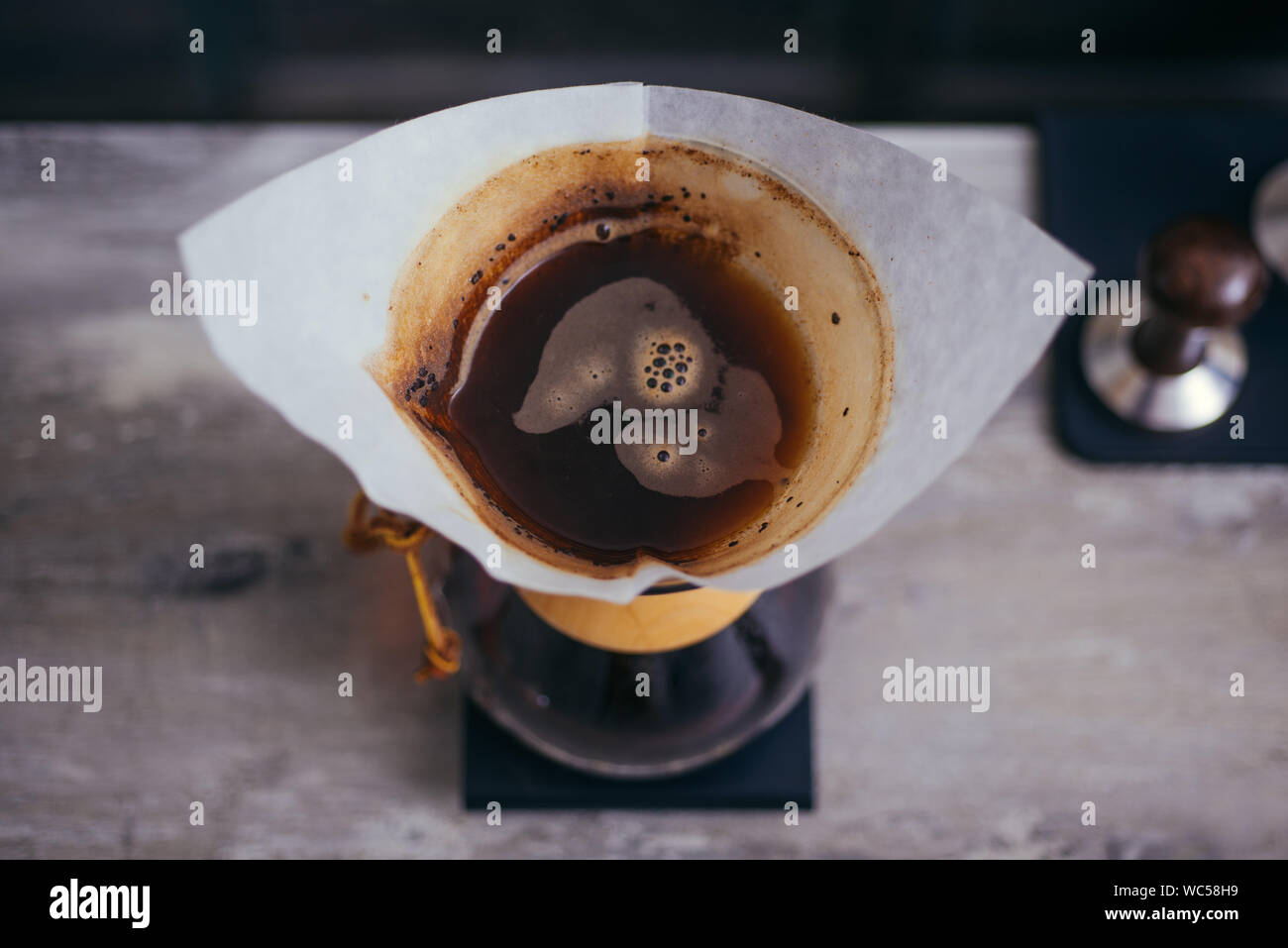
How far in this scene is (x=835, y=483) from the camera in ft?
1.14

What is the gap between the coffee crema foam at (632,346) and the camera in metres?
0.39

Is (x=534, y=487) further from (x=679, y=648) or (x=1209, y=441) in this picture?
(x=1209, y=441)

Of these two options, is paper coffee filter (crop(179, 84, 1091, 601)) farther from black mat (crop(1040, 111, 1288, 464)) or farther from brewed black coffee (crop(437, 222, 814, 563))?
black mat (crop(1040, 111, 1288, 464))

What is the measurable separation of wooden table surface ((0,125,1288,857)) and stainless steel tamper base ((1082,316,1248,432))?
0.04 m

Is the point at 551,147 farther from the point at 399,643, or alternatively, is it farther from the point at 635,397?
the point at 399,643

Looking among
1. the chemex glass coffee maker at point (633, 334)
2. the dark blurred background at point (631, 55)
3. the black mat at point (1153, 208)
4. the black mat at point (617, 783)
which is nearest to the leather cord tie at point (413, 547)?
the chemex glass coffee maker at point (633, 334)

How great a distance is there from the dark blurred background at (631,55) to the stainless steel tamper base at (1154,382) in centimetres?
34

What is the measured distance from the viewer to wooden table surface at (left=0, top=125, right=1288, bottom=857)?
63cm

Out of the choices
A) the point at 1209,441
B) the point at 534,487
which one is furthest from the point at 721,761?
the point at 1209,441


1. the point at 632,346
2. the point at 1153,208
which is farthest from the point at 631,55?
the point at 632,346

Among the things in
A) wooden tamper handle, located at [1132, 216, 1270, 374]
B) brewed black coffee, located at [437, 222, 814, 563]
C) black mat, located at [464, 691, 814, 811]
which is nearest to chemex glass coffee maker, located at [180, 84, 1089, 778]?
brewed black coffee, located at [437, 222, 814, 563]

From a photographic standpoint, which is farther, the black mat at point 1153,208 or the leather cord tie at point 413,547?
the black mat at point 1153,208

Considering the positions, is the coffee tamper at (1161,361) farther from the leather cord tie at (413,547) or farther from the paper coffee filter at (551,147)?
the leather cord tie at (413,547)

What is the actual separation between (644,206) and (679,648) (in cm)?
21
